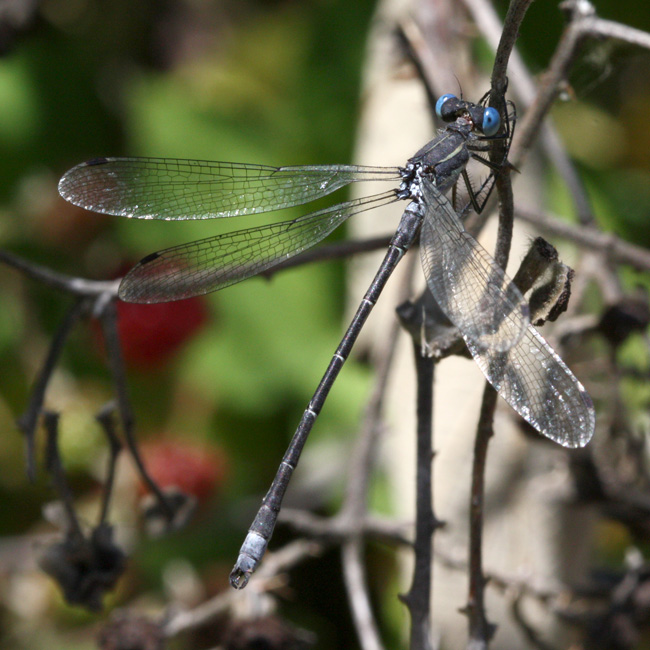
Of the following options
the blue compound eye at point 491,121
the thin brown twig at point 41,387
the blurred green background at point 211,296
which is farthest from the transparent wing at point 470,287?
the blurred green background at point 211,296

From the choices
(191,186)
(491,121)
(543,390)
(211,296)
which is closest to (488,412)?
(543,390)

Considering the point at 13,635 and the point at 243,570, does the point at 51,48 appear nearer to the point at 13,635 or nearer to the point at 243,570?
the point at 13,635

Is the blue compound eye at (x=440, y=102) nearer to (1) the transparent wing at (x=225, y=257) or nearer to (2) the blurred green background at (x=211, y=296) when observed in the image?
(1) the transparent wing at (x=225, y=257)

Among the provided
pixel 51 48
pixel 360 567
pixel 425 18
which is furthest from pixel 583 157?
pixel 51 48

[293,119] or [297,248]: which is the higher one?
[293,119]

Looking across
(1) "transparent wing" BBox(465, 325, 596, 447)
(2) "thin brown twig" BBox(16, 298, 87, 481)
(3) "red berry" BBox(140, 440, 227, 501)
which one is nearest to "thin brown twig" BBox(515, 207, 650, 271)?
(1) "transparent wing" BBox(465, 325, 596, 447)

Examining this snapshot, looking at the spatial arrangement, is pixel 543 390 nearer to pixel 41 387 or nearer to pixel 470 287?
pixel 470 287
